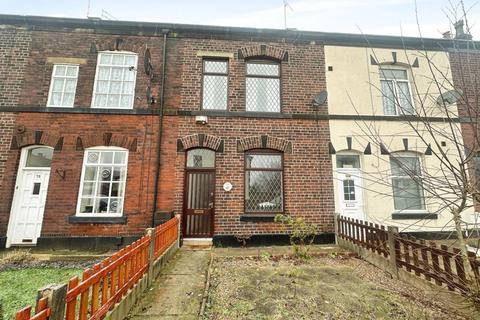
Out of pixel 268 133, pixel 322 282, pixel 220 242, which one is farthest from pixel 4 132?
pixel 322 282

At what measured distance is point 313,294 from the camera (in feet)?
14.0

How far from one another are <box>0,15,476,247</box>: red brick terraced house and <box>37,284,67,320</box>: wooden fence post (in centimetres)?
533

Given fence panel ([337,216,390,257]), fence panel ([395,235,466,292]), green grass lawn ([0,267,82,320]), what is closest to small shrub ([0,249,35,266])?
green grass lawn ([0,267,82,320])

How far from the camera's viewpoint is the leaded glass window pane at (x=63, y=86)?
812 centimetres

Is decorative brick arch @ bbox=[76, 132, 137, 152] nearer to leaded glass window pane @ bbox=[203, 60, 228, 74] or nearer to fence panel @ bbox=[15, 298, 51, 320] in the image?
leaded glass window pane @ bbox=[203, 60, 228, 74]

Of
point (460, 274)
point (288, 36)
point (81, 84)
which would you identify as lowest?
point (460, 274)

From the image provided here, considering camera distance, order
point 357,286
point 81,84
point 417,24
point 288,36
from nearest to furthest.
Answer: point 417,24, point 357,286, point 81,84, point 288,36

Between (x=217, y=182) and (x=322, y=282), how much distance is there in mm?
4318

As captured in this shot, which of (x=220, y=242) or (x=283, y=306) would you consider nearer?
(x=283, y=306)

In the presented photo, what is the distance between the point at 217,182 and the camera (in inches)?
312

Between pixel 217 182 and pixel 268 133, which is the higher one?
pixel 268 133

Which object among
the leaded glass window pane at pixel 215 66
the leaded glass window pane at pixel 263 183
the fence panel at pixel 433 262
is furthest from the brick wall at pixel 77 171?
the fence panel at pixel 433 262

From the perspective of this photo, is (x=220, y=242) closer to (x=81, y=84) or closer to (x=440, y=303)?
(x=440, y=303)

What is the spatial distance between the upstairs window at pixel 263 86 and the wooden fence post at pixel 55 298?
742cm
